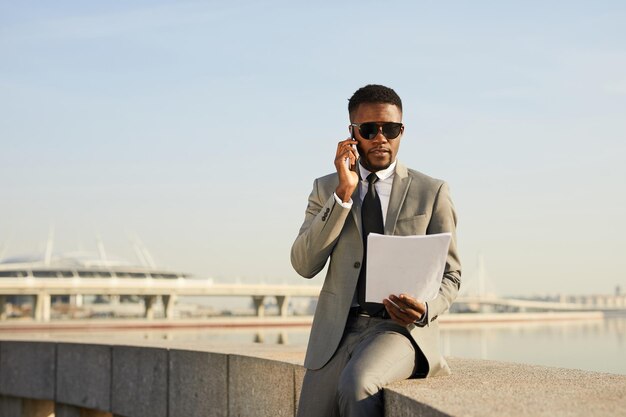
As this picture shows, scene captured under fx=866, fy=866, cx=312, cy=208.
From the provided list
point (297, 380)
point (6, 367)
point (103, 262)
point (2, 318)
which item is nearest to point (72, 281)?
point (2, 318)

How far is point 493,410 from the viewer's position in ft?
10.1

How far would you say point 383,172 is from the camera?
4.29m

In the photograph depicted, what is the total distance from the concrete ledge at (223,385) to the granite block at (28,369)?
11mm

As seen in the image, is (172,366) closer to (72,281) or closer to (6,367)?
(6,367)

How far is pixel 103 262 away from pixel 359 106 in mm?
109491

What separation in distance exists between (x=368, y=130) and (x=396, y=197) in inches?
13.9

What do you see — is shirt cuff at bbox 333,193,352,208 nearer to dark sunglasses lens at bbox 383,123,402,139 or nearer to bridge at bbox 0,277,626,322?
dark sunglasses lens at bbox 383,123,402,139

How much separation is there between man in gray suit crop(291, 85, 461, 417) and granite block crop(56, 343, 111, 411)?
457cm

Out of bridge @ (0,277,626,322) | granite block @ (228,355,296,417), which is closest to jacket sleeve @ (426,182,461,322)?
granite block @ (228,355,296,417)

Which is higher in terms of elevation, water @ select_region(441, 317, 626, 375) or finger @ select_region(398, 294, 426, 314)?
finger @ select_region(398, 294, 426, 314)

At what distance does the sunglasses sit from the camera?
417 centimetres

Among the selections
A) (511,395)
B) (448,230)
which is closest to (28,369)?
(448,230)

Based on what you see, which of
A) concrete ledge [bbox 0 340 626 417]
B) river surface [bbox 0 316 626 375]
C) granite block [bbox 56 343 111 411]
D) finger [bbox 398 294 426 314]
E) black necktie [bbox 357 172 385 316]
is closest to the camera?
concrete ledge [bbox 0 340 626 417]

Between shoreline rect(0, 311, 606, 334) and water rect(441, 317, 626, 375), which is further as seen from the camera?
shoreline rect(0, 311, 606, 334)
